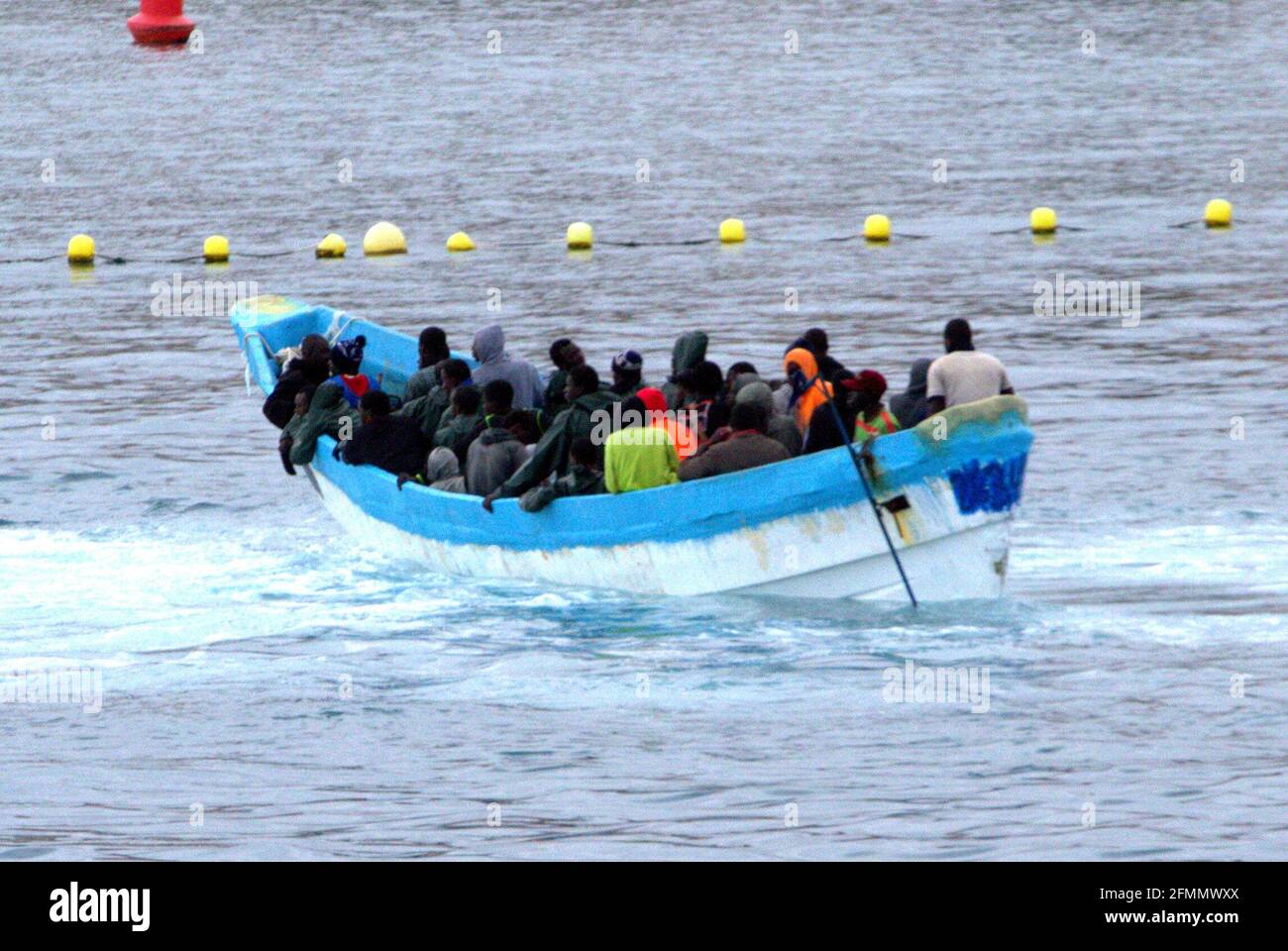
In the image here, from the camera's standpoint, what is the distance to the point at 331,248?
36.8 metres

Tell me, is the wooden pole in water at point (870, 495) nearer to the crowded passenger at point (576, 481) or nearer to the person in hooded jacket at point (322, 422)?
the crowded passenger at point (576, 481)

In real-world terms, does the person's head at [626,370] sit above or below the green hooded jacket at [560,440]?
above

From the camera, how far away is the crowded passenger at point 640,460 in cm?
1659

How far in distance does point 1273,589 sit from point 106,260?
78.3 feet

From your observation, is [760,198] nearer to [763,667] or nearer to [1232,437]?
[1232,437]

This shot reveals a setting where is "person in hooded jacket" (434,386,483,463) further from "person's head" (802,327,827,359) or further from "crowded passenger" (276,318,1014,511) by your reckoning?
"person's head" (802,327,827,359)

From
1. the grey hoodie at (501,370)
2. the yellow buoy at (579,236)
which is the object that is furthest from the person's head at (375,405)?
the yellow buoy at (579,236)

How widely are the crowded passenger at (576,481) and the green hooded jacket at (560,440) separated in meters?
0.06

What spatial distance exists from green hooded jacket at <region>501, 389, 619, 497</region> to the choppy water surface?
86cm

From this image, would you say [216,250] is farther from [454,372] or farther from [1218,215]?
[454,372]

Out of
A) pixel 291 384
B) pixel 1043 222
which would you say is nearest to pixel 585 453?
pixel 291 384

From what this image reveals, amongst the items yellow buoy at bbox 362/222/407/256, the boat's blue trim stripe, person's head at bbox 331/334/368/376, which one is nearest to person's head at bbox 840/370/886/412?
the boat's blue trim stripe

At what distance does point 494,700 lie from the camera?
15.0 metres

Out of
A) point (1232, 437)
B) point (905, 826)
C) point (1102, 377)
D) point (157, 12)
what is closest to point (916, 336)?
point (1102, 377)
